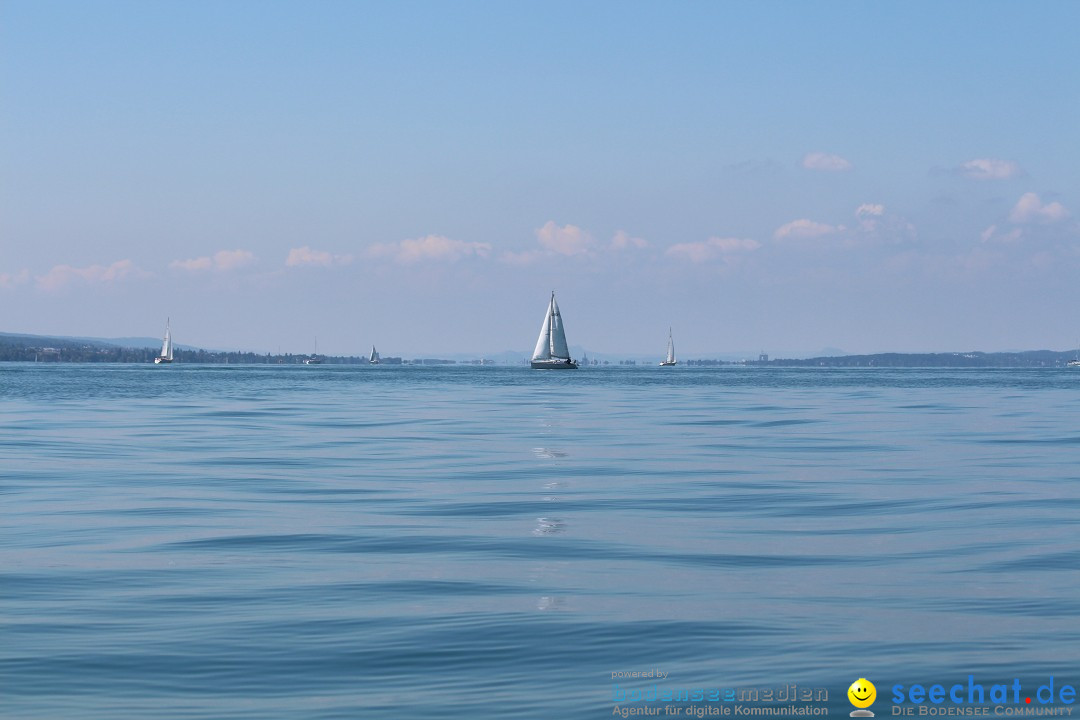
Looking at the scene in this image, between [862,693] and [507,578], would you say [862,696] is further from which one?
[507,578]

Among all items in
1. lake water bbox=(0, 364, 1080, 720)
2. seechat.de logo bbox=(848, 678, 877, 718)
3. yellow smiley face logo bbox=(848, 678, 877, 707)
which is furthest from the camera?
lake water bbox=(0, 364, 1080, 720)

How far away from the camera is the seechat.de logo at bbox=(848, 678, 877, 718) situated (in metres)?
10.5

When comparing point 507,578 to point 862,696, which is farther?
point 507,578

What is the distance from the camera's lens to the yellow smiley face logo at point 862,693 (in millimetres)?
10703

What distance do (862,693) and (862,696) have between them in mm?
65

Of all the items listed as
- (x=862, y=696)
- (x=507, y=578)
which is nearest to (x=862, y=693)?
(x=862, y=696)

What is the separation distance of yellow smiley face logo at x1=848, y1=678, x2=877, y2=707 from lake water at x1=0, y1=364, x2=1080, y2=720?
3.5 inches

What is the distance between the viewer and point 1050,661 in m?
11.9

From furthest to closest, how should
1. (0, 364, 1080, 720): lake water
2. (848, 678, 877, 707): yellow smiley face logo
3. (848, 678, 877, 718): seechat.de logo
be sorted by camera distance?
(0, 364, 1080, 720): lake water, (848, 678, 877, 707): yellow smiley face logo, (848, 678, 877, 718): seechat.de logo

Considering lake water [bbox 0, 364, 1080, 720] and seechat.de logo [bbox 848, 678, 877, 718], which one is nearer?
seechat.de logo [bbox 848, 678, 877, 718]

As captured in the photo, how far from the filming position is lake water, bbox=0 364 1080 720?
37.7 ft

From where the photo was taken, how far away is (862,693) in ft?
35.7

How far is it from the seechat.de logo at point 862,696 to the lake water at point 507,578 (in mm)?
95

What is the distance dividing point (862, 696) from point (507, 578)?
21.1ft
